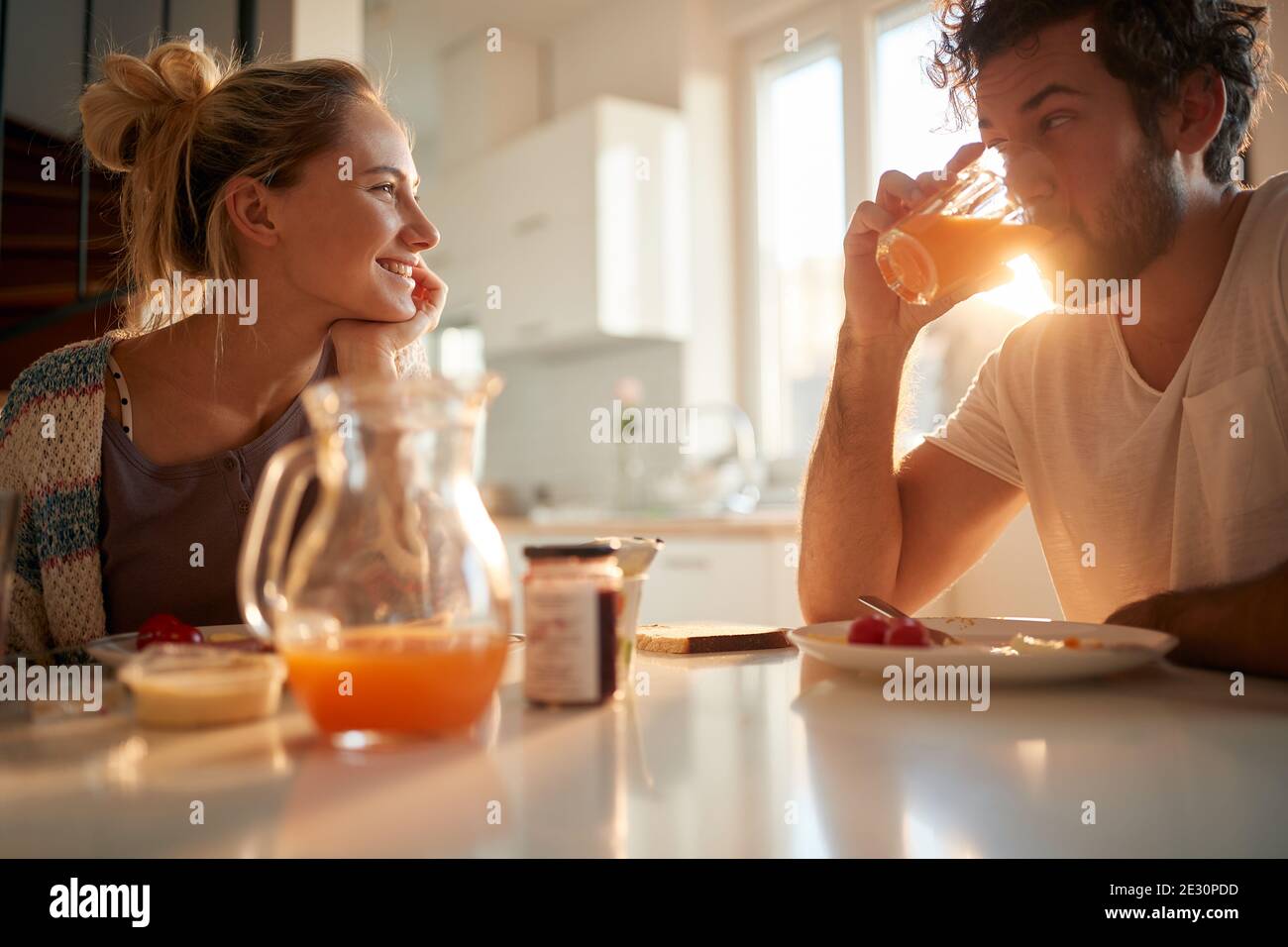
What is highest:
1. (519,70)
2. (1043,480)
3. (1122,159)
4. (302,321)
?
(519,70)

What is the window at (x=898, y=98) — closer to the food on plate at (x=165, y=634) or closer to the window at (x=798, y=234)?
the window at (x=798, y=234)

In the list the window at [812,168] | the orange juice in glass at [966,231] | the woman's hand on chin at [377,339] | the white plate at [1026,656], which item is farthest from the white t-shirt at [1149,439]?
the window at [812,168]

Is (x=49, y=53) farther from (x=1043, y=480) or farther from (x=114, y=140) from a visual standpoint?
(x=1043, y=480)

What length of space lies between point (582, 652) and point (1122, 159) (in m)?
1.04

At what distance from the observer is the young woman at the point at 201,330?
134 centimetres

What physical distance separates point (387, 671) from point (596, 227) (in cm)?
358

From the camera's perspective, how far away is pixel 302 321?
5.12 ft

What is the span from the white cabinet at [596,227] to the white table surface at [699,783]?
11.1ft

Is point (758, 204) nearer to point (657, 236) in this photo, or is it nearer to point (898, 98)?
point (657, 236)

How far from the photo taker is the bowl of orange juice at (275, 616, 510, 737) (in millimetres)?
621

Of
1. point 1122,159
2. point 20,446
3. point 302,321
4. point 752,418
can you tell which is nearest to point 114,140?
point 302,321

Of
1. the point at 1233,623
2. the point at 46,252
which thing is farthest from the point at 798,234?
the point at 1233,623

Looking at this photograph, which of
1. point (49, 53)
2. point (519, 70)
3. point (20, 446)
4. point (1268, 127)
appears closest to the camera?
point (20, 446)

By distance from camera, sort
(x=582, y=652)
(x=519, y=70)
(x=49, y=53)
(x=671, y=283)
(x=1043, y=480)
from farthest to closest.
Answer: (x=519, y=70) → (x=671, y=283) → (x=49, y=53) → (x=1043, y=480) → (x=582, y=652)
